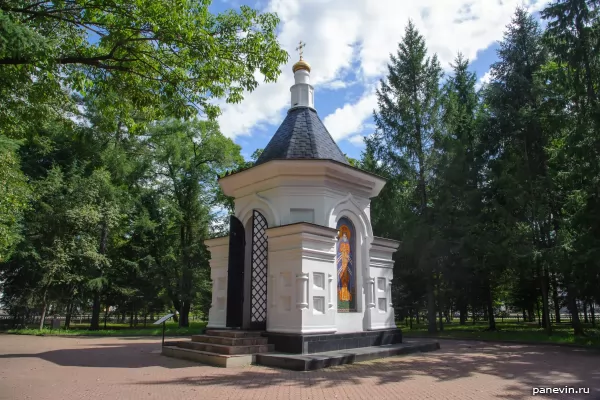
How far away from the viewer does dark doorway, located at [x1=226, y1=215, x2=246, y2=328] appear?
11047mm

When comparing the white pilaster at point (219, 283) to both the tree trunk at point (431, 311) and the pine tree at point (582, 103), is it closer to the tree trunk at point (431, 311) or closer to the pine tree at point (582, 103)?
the pine tree at point (582, 103)

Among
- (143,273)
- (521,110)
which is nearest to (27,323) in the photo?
(143,273)

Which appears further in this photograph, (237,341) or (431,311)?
(431,311)

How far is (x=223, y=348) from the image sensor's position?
883 centimetres

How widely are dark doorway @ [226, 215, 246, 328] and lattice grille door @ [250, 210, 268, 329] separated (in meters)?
0.32

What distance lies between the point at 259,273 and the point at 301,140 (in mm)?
3911

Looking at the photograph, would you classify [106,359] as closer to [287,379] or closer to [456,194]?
[287,379]

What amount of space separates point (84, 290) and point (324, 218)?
19527mm

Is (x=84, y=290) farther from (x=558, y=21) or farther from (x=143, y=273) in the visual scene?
(x=558, y=21)

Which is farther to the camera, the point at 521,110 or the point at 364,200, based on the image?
the point at 521,110

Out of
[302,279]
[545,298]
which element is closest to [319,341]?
[302,279]

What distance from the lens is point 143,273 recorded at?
25.2m

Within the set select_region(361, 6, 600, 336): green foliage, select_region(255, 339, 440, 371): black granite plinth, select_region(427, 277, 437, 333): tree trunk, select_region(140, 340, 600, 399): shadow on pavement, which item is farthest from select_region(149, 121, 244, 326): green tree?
select_region(140, 340, 600, 399): shadow on pavement

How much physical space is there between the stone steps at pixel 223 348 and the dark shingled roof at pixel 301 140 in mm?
Answer: 4488
